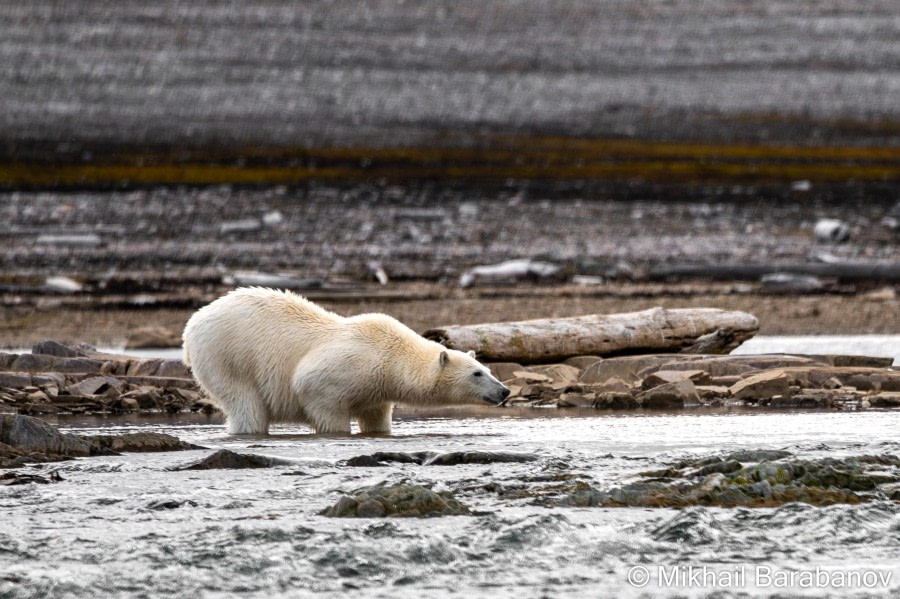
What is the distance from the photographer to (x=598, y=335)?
1557 centimetres

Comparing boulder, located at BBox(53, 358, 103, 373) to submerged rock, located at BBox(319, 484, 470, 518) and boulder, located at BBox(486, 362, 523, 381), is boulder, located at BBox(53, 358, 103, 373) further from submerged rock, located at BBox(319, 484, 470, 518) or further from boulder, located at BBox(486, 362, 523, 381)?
submerged rock, located at BBox(319, 484, 470, 518)

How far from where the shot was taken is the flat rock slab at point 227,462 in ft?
30.4

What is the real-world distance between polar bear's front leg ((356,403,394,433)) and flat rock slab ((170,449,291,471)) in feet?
8.32

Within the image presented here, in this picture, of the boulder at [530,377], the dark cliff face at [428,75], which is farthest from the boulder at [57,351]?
the dark cliff face at [428,75]

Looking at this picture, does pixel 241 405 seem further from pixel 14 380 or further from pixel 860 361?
pixel 860 361

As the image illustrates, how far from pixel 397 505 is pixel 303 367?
3.76m

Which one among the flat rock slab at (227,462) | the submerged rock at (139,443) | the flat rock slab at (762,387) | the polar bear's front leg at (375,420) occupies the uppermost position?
the flat rock slab at (762,387)

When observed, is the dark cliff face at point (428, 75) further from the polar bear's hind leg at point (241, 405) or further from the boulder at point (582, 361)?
the polar bear's hind leg at point (241, 405)

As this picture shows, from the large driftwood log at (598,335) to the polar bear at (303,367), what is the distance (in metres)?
3.01

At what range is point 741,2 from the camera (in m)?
39.7

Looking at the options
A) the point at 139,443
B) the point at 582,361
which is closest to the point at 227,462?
the point at 139,443

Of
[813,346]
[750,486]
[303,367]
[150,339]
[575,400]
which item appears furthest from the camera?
[150,339]

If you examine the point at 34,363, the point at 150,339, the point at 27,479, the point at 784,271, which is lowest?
the point at 27,479

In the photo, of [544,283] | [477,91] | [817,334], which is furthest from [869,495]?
[477,91]
